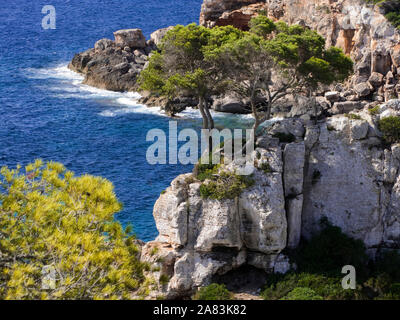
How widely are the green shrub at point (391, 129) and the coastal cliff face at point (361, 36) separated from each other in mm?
37063

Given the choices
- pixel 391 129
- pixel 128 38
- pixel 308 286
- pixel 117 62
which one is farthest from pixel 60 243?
pixel 128 38

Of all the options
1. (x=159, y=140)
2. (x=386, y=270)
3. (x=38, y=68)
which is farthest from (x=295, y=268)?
(x=38, y=68)

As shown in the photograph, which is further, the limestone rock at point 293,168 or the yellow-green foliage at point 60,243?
the limestone rock at point 293,168

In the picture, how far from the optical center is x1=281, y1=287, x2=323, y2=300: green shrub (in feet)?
103

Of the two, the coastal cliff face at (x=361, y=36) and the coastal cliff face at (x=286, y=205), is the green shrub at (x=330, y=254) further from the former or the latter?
the coastal cliff face at (x=361, y=36)

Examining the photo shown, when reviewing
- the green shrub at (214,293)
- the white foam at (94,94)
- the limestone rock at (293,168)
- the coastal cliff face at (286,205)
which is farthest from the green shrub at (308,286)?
the white foam at (94,94)

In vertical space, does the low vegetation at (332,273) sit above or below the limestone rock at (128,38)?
below

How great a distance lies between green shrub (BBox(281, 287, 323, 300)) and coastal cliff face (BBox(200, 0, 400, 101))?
45.9m

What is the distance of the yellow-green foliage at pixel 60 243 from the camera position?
66.0 ft

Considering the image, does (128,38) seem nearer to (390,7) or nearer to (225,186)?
(390,7)

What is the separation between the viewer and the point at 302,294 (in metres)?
31.7

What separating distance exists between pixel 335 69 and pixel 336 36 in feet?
154
